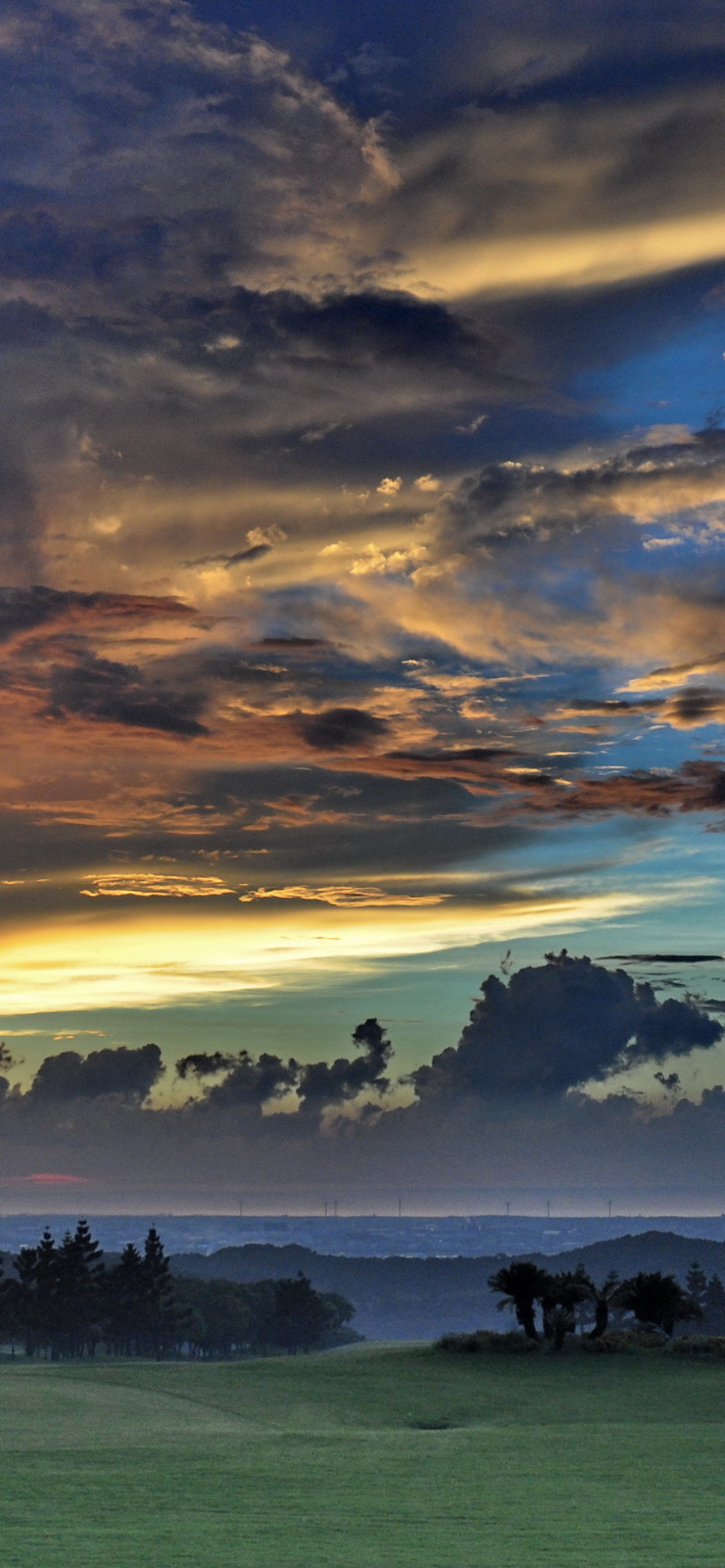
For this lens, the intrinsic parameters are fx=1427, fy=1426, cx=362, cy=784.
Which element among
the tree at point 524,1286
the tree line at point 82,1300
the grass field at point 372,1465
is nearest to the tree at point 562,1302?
the tree at point 524,1286

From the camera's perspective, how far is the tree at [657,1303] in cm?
8456

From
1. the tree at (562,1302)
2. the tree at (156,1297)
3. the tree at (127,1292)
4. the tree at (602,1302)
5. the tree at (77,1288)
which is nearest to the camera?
the tree at (562,1302)

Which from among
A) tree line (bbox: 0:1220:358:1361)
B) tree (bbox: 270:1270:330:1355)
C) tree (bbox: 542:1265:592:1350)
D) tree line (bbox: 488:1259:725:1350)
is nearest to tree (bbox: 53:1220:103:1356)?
tree line (bbox: 0:1220:358:1361)

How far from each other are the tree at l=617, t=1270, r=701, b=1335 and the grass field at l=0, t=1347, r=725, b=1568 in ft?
25.3

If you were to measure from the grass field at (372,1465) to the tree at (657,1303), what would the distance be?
770cm

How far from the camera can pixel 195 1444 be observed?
157 ft

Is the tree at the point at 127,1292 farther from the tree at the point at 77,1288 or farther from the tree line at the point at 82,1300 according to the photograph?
the tree at the point at 77,1288

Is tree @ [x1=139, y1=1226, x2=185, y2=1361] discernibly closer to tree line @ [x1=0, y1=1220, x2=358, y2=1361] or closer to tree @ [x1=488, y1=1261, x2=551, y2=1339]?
tree line @ [x1=0, y1=1220, x2=358, y2=1361]

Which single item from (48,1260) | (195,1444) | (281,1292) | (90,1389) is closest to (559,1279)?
(90,1389)

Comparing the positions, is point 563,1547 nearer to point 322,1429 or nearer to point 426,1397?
point 322,1429

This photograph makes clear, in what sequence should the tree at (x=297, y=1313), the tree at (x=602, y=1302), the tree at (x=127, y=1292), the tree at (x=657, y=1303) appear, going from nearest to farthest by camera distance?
the tree at (x=602, y=1302), the tree at (x=657, y=1303), the tree at (x=127, y=1292), the tree at (x=297, y=1313)

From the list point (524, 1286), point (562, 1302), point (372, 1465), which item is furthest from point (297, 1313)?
point (372, 1465)

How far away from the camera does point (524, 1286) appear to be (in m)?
84.6

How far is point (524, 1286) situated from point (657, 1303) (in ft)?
26.2
